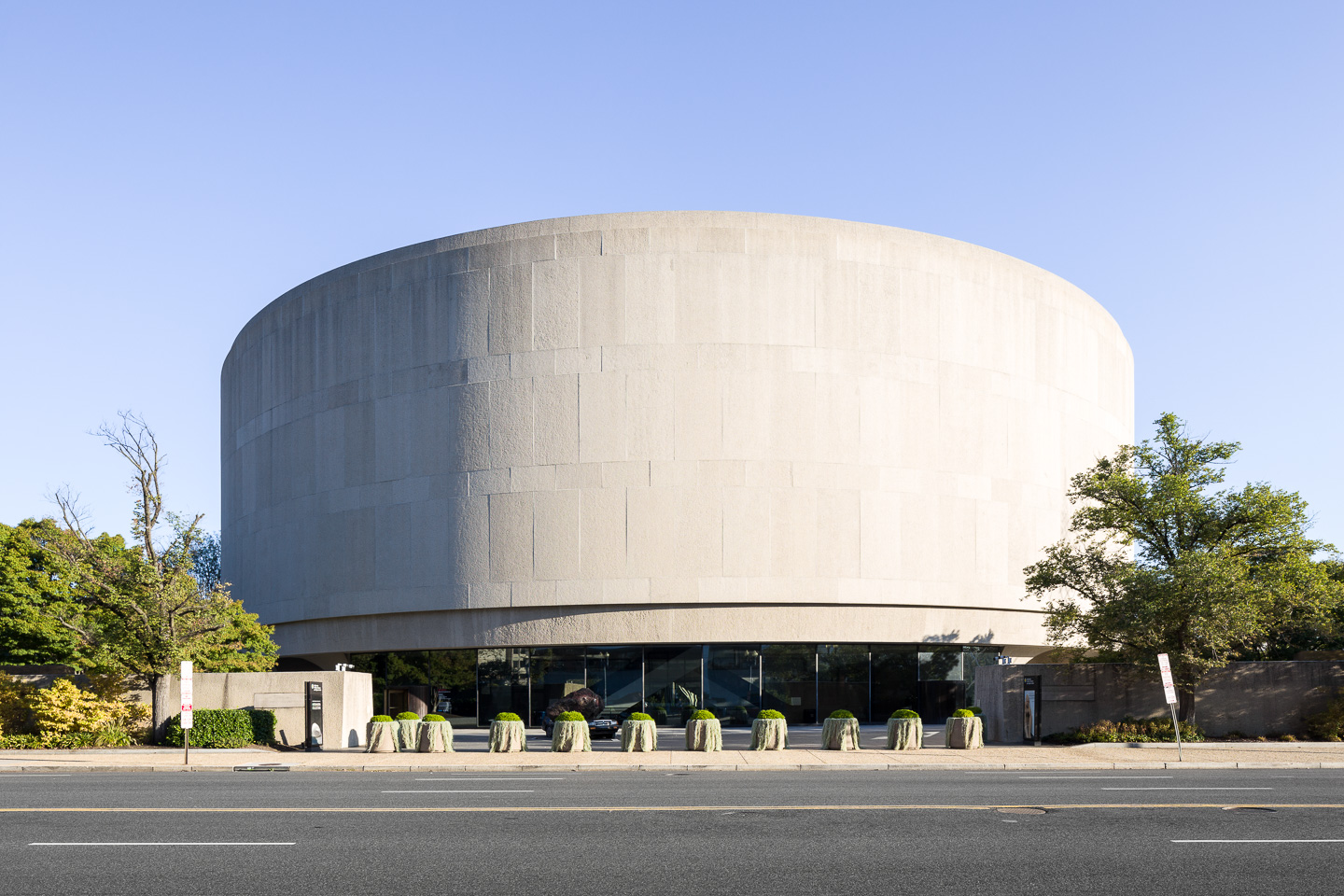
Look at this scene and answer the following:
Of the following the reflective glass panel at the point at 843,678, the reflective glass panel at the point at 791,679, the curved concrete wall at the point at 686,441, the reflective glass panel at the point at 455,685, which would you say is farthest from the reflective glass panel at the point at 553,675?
the reflective glass panel at the point at 843,678

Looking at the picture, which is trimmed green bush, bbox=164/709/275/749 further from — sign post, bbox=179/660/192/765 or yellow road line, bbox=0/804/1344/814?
yellow road line, bbox=0/804/1344/814

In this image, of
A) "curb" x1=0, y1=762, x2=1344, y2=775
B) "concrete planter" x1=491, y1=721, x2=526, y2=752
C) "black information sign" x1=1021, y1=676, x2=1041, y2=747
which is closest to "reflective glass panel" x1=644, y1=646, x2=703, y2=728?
"concrete planter" x1=491, y1=721, x2=526, y2=752

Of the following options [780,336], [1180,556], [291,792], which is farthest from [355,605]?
[1180,556]

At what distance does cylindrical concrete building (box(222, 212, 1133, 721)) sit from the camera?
40.9 m

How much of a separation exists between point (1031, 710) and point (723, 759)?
36.0 feet

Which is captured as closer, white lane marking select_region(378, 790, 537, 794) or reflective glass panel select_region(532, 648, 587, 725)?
white lane marking select_region(378, 790, 537, 794)

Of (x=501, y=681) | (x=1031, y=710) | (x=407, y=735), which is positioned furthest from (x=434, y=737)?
(x=1031, y=710)

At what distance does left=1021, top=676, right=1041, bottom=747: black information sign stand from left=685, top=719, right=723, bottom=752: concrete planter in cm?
954

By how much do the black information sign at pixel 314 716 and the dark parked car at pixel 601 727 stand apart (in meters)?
8.18

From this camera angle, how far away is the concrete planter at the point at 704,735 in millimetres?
29125

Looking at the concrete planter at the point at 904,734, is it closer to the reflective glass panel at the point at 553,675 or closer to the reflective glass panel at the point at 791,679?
the reflective glass panel at the point at 791,679

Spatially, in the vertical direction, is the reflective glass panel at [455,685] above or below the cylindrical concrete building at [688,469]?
below

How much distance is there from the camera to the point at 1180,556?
105ft

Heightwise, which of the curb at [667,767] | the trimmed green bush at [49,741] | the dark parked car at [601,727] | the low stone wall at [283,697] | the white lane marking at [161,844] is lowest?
the dark parked car at [601,727]
